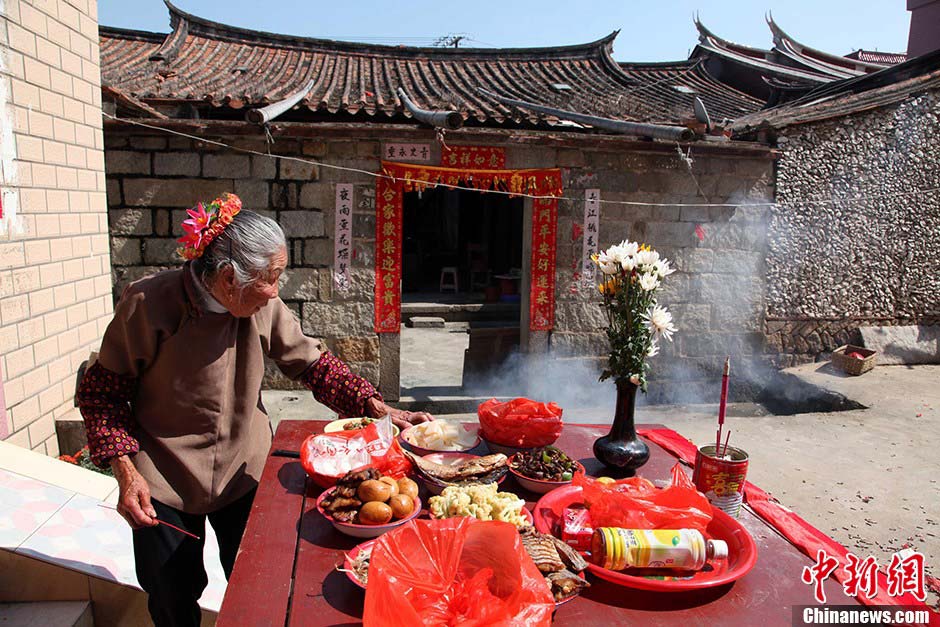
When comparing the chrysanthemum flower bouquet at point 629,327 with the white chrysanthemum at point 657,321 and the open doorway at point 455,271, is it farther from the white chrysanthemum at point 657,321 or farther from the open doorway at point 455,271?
the open doorway at point 455,271

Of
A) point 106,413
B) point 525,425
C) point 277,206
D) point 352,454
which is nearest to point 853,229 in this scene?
point 277,206

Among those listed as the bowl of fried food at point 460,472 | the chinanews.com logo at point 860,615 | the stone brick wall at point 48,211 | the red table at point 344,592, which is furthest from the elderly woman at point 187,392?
the stone brick wall at point 48,211

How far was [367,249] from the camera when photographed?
6488mm

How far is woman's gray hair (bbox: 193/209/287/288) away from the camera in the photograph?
200 cm

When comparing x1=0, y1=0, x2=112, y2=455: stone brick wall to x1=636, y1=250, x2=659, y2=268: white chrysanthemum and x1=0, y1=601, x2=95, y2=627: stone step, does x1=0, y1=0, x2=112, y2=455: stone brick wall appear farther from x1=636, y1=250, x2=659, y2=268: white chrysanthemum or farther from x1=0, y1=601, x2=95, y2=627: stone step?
x1=636, y1=250, x2=659, y2=268: white chrysanthemum

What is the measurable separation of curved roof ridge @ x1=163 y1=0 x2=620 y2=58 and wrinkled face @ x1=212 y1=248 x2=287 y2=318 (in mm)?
9052

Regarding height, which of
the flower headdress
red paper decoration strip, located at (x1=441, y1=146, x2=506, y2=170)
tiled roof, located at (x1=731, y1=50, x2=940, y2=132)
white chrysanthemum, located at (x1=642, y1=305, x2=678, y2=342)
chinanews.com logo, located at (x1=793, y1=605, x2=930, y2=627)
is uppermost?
tiled roof, located at (x1=731, y1=50, x2=940, y2=132)

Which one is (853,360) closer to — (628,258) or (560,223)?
(560,223)

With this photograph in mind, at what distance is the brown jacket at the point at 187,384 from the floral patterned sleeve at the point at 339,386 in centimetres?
29

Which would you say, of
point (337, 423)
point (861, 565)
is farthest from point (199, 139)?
point (861, 565)

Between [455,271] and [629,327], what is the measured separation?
1080cm

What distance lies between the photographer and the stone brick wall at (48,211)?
3.78 m

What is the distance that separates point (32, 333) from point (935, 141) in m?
9.65

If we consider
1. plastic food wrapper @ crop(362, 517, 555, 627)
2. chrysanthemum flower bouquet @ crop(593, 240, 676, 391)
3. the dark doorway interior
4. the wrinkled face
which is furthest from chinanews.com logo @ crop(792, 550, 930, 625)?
the dark doorway interior
